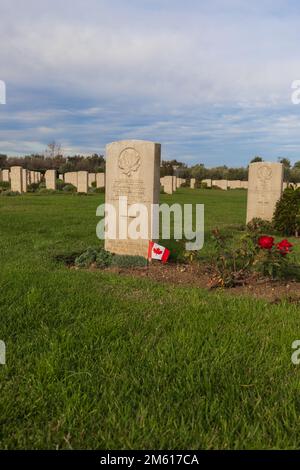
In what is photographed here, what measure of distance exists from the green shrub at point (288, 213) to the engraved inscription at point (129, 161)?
19.1 feet

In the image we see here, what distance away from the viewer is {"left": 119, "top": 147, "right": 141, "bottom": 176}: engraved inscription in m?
6.14

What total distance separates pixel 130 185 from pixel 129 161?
0.38 metres

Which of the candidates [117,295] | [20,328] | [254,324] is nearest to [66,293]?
[117,295]

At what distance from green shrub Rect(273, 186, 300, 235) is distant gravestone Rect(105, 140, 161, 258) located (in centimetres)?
560

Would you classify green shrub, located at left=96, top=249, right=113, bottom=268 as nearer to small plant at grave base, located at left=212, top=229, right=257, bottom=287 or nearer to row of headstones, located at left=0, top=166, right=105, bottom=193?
small plant at grave base, located at left=212, top=229, right=257, bottom=287

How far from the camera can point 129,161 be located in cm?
620

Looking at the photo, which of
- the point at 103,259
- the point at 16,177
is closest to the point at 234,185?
the point at 16,177

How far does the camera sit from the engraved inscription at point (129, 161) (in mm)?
6145

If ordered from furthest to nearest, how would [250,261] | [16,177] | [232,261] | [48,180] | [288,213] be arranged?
[48,180], [16,177], [288,213], [232,261], [250,261]

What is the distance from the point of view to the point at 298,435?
1943 mm

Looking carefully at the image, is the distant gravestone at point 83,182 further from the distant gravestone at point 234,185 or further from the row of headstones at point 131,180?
the distant gravestone at point 234,185

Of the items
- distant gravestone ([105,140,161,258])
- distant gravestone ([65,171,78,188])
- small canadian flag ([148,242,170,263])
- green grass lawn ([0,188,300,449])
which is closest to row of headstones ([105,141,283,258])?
distant gravestone ([105,140,161,258])

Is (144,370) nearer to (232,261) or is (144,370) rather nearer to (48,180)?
(232,261)

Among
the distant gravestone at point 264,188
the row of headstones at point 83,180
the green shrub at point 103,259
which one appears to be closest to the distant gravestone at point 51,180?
the row of headstones at point 83,180
